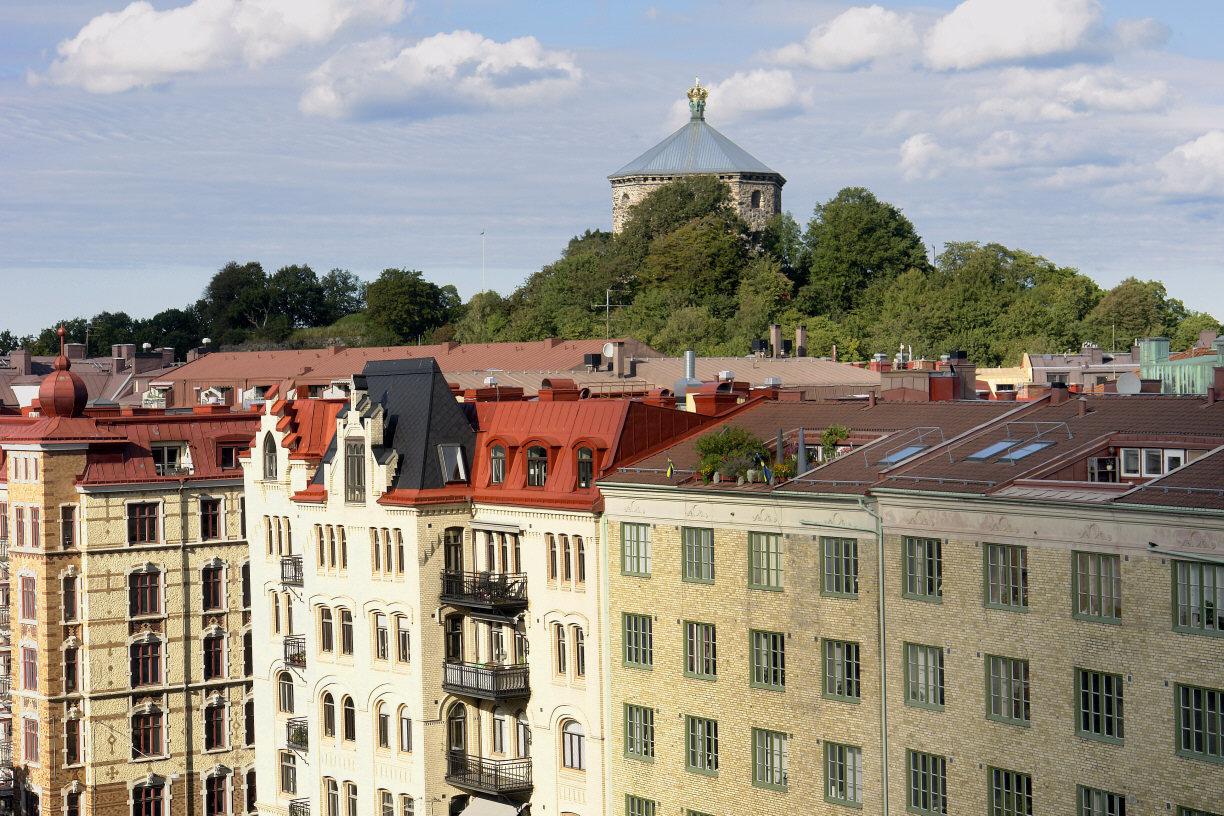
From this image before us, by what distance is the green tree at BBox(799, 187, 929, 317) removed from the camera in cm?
13688

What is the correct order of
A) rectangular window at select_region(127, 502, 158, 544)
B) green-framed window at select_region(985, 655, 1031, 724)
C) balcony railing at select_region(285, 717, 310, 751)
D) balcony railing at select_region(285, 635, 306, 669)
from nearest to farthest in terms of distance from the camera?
A: green-framed window at select_region(985, 655, 1031, 724) < balcony railing at select_region(285, 635, 306, 669) < balcony railing at select_region(285, 717, 310, 751) < rectangular window at select_region(127, 502, 158, 544)

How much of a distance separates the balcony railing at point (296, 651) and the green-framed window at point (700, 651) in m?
14.4

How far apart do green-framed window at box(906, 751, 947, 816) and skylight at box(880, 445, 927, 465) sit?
5.78 m

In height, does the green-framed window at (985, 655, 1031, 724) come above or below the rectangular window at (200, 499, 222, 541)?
below

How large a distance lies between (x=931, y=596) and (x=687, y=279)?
98.4 metres

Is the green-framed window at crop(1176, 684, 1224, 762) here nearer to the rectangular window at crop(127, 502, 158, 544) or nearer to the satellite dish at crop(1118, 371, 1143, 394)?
the satellite dish at crop(1118, 371, 1143, 394)

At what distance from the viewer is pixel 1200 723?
3170 cm

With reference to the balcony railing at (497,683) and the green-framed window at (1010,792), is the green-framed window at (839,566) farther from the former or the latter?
the balcony railing at (497,683)

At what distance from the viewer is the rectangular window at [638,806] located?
141 feet

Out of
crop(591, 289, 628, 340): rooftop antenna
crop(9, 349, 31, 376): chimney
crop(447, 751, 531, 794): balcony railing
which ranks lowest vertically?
crop(447, 751, 531, 794): balcony railing

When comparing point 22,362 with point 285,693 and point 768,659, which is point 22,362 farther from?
point 768,659

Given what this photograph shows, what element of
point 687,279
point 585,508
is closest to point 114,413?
point 585,508

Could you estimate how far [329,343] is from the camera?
14688 centimetres

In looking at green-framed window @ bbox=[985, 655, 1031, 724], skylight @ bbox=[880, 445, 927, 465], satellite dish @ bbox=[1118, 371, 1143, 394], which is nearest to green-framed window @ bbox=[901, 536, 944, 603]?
green-framed window @ bbox=[985, 655, 1031, 724]
